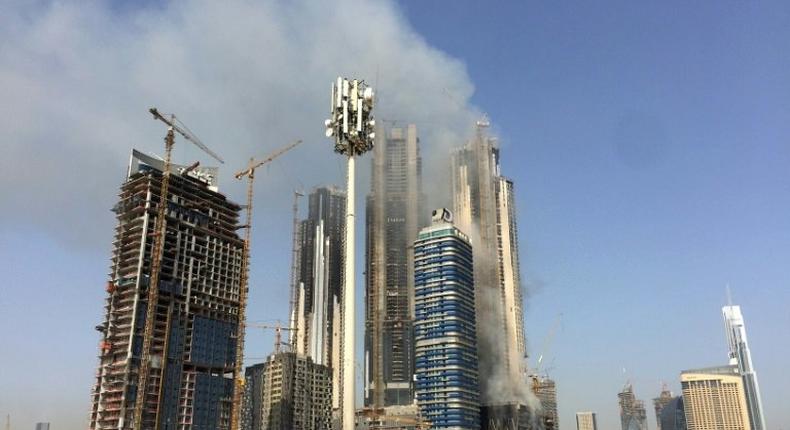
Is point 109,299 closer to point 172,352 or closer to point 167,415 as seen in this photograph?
point 172,352

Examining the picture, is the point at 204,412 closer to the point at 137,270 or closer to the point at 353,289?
the point at 137,270

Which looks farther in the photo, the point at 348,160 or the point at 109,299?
the point at 109,299

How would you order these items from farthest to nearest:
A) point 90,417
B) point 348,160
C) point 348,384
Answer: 1. point 90,417
2. point 348,160
3. point 348,384

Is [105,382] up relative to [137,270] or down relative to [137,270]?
down

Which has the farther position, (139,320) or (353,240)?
(139,320)

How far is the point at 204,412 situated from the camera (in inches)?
7840

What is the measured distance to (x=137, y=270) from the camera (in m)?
198

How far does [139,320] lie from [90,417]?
2833 cm

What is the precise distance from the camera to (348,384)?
65625 mm

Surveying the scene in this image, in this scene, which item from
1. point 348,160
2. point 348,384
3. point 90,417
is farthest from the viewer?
point 90,417

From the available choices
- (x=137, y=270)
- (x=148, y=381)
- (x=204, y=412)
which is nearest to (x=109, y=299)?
(x=137, y=270)

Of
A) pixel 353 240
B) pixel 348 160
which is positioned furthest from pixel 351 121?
pixel 353 240

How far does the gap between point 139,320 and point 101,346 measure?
41.7ft

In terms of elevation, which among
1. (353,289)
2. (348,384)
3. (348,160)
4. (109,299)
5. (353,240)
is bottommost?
(348,384)
